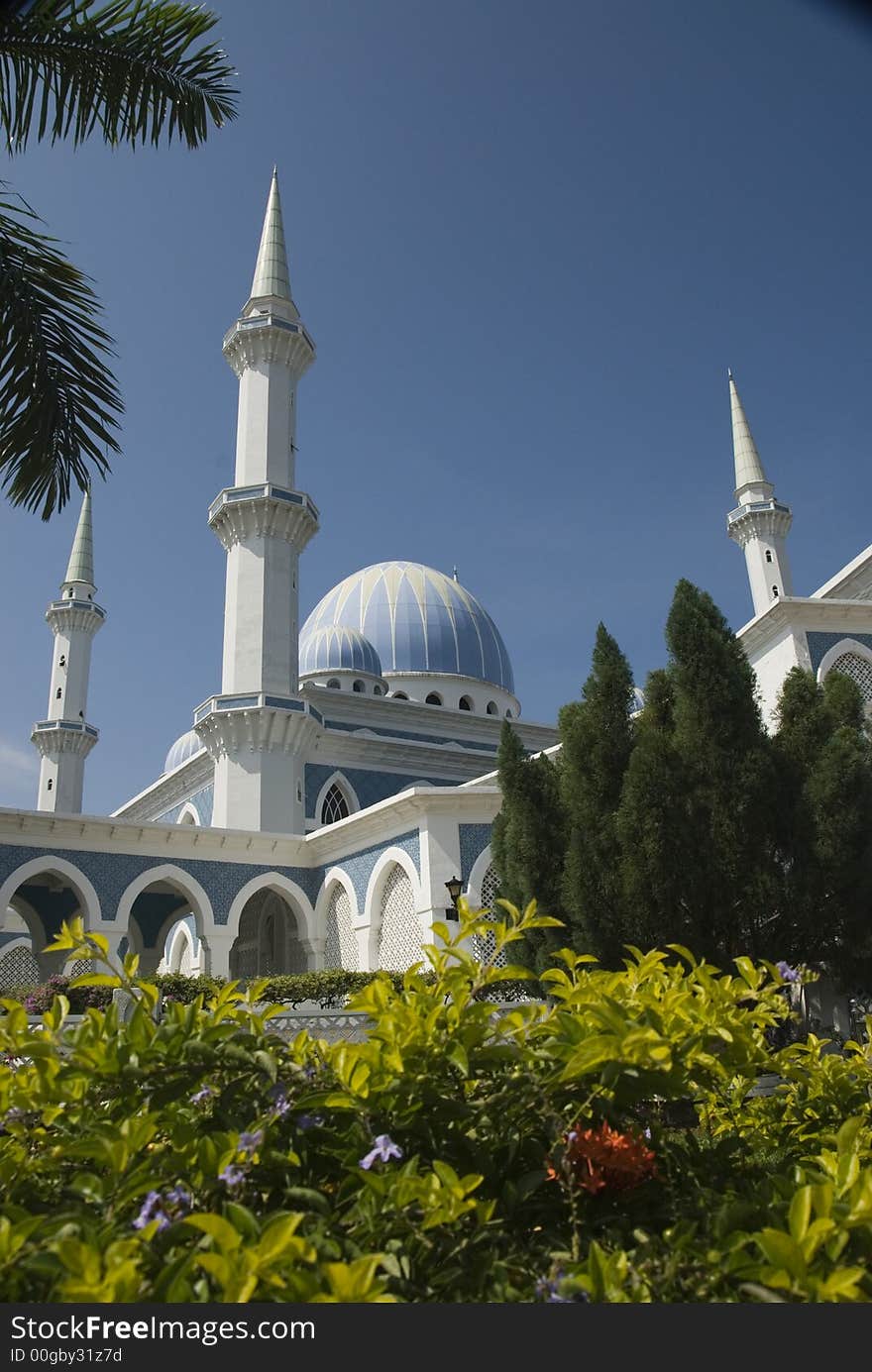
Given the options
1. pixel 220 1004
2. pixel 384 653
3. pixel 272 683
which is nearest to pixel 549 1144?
pixel 220 1004

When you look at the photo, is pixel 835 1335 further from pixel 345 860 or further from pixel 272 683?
pixel 272 683

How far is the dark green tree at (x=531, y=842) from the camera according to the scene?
1156 centimetres

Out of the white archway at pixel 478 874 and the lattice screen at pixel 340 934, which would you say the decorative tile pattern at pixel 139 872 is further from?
the white archway at pixel 478 874

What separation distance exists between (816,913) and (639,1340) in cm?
987

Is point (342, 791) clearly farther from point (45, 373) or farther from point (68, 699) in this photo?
point (45, 373)

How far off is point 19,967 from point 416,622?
1715 centimetres

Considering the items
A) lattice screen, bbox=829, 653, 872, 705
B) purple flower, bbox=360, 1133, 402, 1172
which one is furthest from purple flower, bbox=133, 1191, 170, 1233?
lattice screen, bbox=829, 653, 872, 705

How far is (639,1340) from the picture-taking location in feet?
4.07

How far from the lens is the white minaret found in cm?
2259

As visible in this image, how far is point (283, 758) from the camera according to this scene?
22.9 metres

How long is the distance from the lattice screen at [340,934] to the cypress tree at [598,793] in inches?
390

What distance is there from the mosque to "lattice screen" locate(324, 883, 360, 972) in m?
Answer: 0.05

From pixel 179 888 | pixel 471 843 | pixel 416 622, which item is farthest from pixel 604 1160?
pixel 416 622

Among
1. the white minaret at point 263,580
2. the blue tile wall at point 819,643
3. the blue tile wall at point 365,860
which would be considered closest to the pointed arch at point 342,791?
the white minaret at point 263,580
